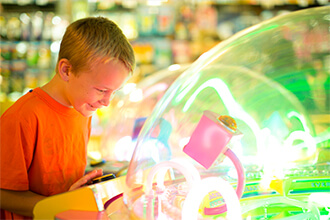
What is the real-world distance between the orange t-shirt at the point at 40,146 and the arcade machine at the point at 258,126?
0.73 ft

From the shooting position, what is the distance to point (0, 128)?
39.3 inches

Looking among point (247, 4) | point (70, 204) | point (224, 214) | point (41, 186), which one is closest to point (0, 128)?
point (41, 186)

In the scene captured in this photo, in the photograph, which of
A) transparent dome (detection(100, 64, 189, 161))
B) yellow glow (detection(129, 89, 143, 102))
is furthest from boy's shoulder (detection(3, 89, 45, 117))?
yellow glow (detection(129, 89, 143, 102))

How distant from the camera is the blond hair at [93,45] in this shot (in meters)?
1.03

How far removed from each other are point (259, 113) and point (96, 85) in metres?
0.48

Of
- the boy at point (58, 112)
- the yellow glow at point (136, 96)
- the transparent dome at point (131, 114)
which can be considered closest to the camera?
the boy at point (58, 112)

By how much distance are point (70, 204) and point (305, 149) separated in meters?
0.65

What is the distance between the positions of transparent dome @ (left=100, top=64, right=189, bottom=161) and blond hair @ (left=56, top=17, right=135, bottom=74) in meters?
0.91

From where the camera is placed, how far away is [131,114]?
215 centimetres

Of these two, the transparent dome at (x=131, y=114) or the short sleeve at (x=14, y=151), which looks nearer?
the short sleeve at (x=14, y=151)

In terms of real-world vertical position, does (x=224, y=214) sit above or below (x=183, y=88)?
below

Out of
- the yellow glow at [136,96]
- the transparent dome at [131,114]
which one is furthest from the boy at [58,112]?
the yellow glow at [136,96]

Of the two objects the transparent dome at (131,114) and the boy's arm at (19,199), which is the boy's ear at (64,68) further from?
the transparent dome at (131,114)

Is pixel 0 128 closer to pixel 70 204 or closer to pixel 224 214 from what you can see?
pixel 70 204
